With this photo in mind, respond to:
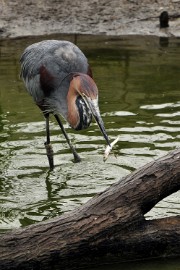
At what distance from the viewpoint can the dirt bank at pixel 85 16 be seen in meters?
14.5

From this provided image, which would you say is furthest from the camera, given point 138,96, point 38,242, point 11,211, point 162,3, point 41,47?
point 162,3

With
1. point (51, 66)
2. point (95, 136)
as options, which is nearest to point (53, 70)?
Result: point (51, 66)

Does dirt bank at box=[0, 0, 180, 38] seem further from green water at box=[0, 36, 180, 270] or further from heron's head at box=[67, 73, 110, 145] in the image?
heron's head at box=[67, 73, 110, 145]

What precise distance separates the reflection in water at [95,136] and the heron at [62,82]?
1.04 feet

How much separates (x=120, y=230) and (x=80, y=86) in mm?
1850

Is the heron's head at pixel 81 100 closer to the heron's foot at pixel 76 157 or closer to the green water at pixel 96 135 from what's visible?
the green water at pixel 96 135

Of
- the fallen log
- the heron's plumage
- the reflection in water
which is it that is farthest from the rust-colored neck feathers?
the fallen log

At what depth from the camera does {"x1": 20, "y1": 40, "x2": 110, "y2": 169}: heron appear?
7285 millimetres

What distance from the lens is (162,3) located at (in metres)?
14.7

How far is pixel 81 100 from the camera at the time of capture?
24.0ft

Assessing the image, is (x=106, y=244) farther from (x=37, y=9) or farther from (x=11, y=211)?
(x=37, y=9)

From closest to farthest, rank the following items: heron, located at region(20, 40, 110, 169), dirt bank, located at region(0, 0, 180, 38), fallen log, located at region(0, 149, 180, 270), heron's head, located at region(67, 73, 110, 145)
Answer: fallen log, located at region(0, 149, 180, 270) < heron's head, located at region(67, 73, 110, 145) < heron, located at region(20, 40, 110, 169) < dirt bank, located at region(0, 0, 180, 38)

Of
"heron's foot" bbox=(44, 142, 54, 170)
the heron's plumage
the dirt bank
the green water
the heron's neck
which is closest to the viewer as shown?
the heron's neck

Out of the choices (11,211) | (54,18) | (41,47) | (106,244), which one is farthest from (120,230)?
(54,18)
